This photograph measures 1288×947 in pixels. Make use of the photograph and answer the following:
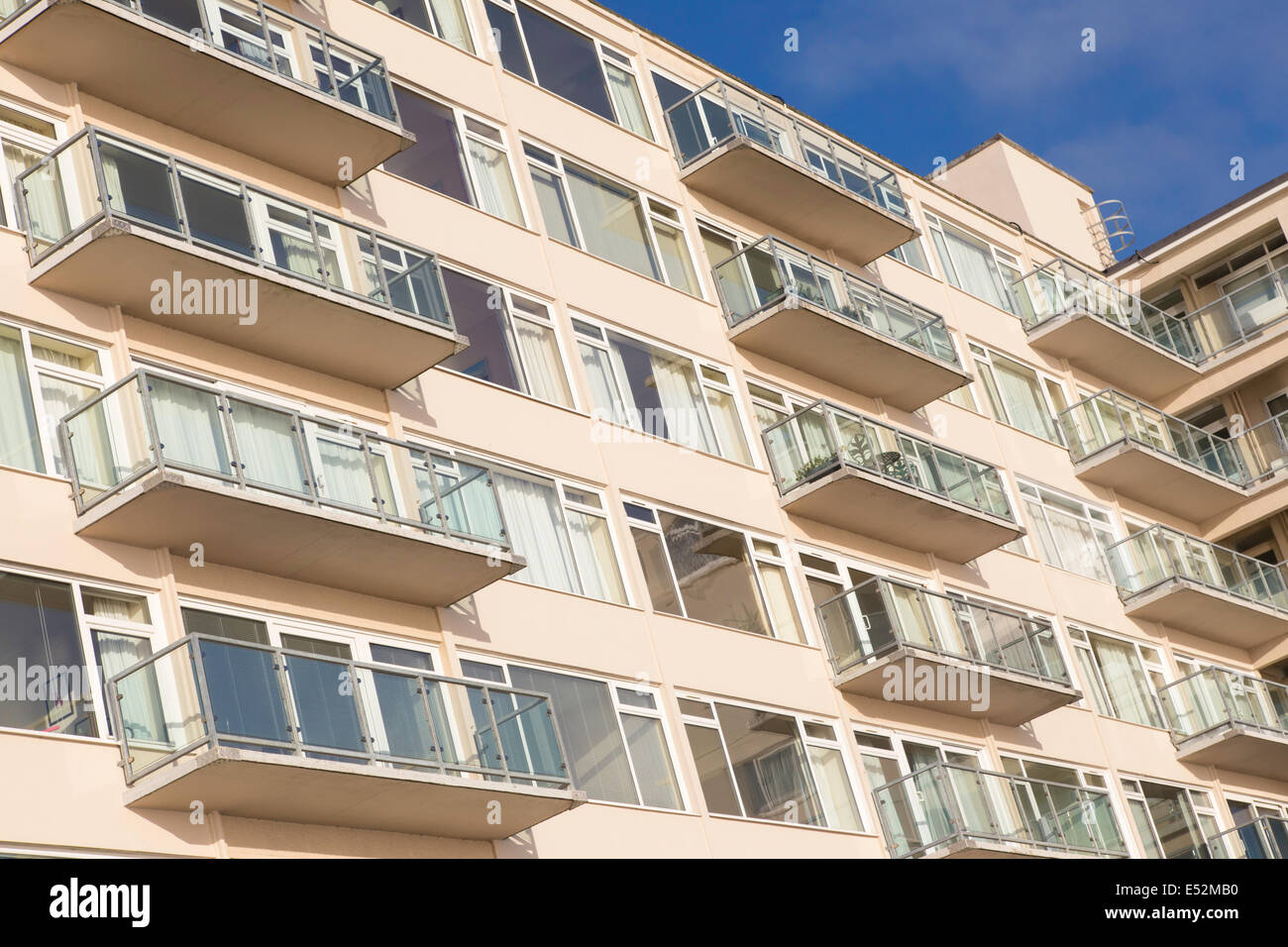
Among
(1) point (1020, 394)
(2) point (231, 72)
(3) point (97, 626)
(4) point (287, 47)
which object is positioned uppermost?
(4) point (287, 47)

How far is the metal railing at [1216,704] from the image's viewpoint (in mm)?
33188

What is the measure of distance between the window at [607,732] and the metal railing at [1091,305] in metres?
17.6

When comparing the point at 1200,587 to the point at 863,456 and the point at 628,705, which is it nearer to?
the point at 863,456

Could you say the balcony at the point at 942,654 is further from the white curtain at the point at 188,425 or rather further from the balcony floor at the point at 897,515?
the white curtain at the point at 188,425

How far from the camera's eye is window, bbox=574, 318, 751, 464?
25.7m

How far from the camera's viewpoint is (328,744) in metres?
17.2

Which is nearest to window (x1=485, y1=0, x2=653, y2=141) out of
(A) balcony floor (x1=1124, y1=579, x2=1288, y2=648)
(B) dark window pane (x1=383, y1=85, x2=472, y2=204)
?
(B) dark window pane (x1=383, y1=85, x2=472, y2=204)

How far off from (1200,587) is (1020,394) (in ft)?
17.0

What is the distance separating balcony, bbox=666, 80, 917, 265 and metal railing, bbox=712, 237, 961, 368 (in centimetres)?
123

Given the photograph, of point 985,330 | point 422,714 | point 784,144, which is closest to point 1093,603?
point 985,330

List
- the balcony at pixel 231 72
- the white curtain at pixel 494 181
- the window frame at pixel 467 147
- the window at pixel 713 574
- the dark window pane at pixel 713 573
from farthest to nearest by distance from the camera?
the white curtain at pixel 494 181, the window frame at pixel 467 147, the dark window pane at pixel 713 573, the window at pixel 713 574, the balcony at pixel 231 72

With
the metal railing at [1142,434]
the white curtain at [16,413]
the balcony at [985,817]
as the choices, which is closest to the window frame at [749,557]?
the balcony at [985,817]

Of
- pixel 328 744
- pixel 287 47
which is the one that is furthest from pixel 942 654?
pixel 287 47

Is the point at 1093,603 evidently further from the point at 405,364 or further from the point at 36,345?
the point at 36,345
